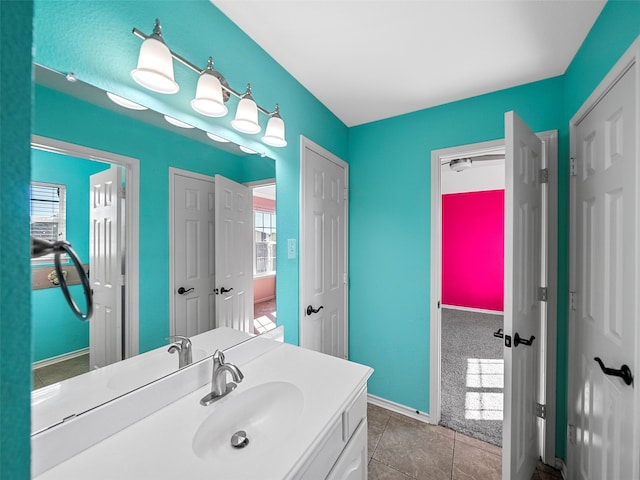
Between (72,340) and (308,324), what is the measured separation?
1242 mm

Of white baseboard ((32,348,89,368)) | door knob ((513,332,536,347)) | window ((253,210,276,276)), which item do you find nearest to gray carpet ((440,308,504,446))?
door knob ((513,332,536,347))

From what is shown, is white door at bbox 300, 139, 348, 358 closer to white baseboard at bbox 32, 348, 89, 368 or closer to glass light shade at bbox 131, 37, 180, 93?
glass light shade at bbox 131, 37, 180, 93

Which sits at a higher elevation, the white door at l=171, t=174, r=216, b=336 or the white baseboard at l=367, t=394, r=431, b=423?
the white door at l=171, t=174, r=216, b=336

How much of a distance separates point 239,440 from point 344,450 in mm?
388

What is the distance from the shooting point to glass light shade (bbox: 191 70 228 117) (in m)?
0.97

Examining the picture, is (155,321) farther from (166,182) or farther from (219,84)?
(219,84)

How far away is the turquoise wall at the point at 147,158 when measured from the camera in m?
0.72

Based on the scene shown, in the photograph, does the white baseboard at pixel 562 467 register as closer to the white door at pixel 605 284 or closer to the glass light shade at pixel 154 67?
the white door at pixel 605 284

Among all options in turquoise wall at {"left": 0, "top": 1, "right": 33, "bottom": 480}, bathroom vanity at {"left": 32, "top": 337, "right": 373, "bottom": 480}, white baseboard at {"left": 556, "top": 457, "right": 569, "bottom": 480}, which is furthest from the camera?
white baseboard at {"left": 556, "top": 457, "right": 569, "bottom": 480}

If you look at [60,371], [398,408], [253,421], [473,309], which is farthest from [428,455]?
[473,309]

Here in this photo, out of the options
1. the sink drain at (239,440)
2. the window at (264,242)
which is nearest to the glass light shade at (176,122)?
the window at (264,242)

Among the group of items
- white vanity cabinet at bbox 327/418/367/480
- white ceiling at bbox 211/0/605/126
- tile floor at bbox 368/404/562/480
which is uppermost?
white ceiling at bbox 211/0/605/126

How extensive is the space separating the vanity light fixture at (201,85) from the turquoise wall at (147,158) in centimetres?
15

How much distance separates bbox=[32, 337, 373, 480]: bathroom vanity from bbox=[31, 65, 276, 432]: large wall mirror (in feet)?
0.25
